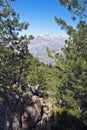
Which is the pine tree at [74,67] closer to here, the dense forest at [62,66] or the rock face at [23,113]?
the dense forest at [62,66]

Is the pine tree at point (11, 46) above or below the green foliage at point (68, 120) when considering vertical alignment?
above

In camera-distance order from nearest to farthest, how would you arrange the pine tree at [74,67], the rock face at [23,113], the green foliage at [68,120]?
the rock face at [23,113] → the green foliage at [68,120] → the pine tree at [74,67]

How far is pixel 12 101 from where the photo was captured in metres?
33.3

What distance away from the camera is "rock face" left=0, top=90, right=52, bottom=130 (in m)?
31.5

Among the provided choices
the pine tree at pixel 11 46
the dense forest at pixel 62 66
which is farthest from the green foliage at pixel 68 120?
the pine tree at pixel 11 46

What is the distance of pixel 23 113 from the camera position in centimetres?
3331

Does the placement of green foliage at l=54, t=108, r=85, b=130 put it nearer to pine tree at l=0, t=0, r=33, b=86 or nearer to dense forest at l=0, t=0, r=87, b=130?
dense forest at l=0, t=0, r=87, b=130

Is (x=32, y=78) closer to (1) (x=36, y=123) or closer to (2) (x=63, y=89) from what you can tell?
(2) (x=63, y=89)

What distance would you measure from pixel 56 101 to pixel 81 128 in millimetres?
7853

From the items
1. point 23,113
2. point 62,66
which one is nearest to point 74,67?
point 62,66

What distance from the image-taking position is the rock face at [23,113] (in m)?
31.5

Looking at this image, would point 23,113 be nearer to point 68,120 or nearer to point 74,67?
point 68,120

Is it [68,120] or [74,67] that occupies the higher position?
[74,67]

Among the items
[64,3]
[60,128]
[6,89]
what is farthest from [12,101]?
[64,3]
